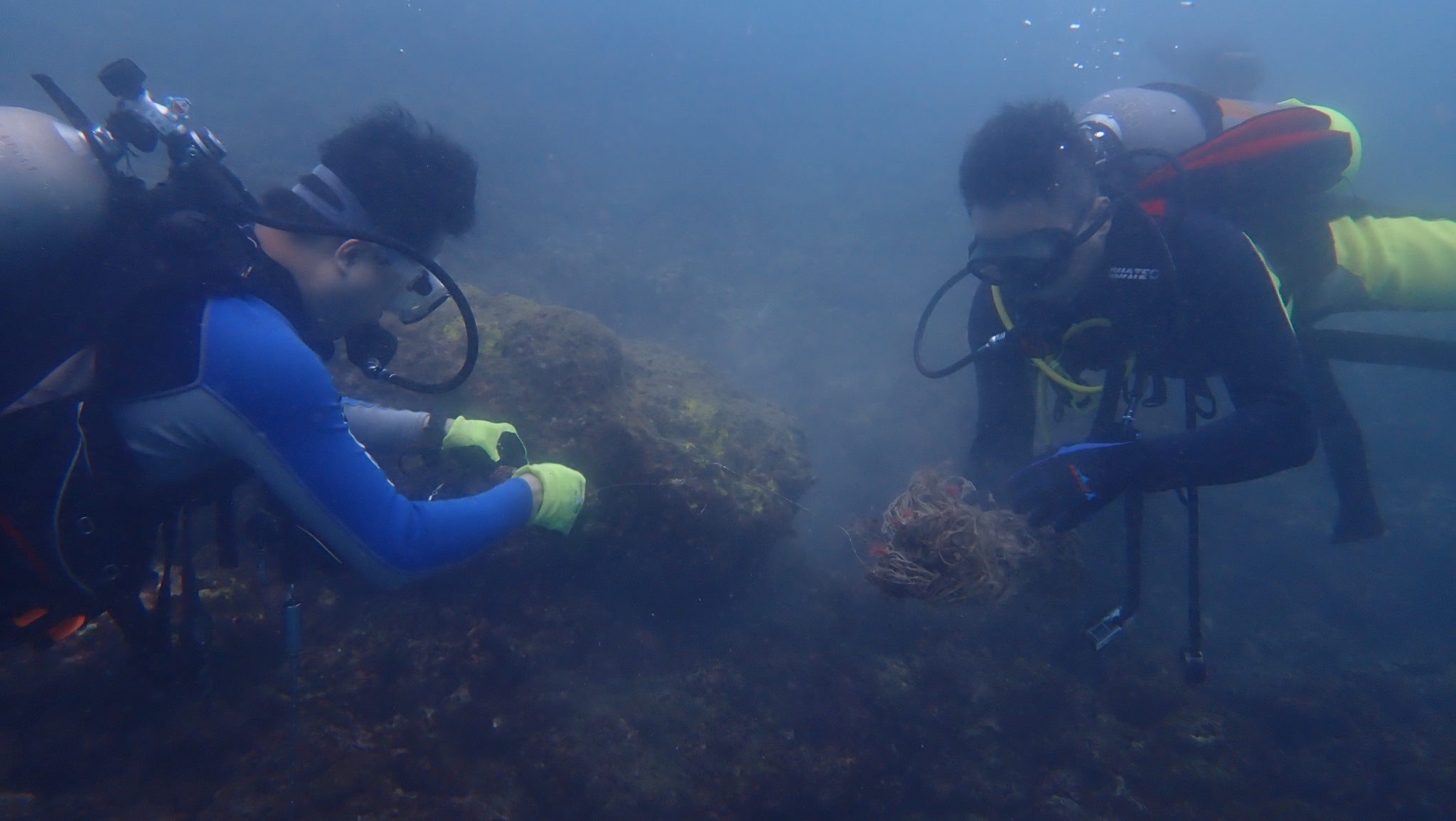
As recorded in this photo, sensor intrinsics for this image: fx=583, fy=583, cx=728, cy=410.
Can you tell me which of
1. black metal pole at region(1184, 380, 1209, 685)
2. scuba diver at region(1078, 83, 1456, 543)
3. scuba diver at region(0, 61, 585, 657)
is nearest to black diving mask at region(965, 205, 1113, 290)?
scuba diver at region(1078, 83, 1456, 543)

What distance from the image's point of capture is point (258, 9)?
36.9m

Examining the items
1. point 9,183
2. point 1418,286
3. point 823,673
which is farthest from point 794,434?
point 9,183

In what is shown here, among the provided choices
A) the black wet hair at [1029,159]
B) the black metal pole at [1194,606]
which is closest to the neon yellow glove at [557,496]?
the black wet hair at [1029,159]

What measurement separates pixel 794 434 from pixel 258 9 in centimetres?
5029

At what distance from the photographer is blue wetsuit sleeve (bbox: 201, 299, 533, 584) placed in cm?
188

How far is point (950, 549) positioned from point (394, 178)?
3123mm

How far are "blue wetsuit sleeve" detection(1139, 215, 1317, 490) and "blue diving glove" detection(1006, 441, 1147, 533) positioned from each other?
10 centimetres

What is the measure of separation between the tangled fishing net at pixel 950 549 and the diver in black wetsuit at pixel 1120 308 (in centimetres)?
21

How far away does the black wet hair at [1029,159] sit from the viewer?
Answer: 326 centimetres

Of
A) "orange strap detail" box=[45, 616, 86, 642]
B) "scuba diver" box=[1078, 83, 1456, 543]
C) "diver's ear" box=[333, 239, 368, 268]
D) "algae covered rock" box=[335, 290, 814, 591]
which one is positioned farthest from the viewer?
"algae covered rock" box=[335, 290, 814, 591]

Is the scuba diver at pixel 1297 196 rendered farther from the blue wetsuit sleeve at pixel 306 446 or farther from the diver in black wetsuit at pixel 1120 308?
the blue wetsuit sleeve at pixel 306 446

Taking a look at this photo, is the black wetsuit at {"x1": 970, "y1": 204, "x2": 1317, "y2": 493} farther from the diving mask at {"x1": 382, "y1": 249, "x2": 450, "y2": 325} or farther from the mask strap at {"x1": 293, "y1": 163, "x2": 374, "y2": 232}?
the mask strap at {"x1": 293, "y1": 163, "x2": 374, "y2": 232}

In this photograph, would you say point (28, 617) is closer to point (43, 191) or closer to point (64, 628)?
point (64, 628)

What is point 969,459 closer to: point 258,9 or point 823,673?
point 823,673
